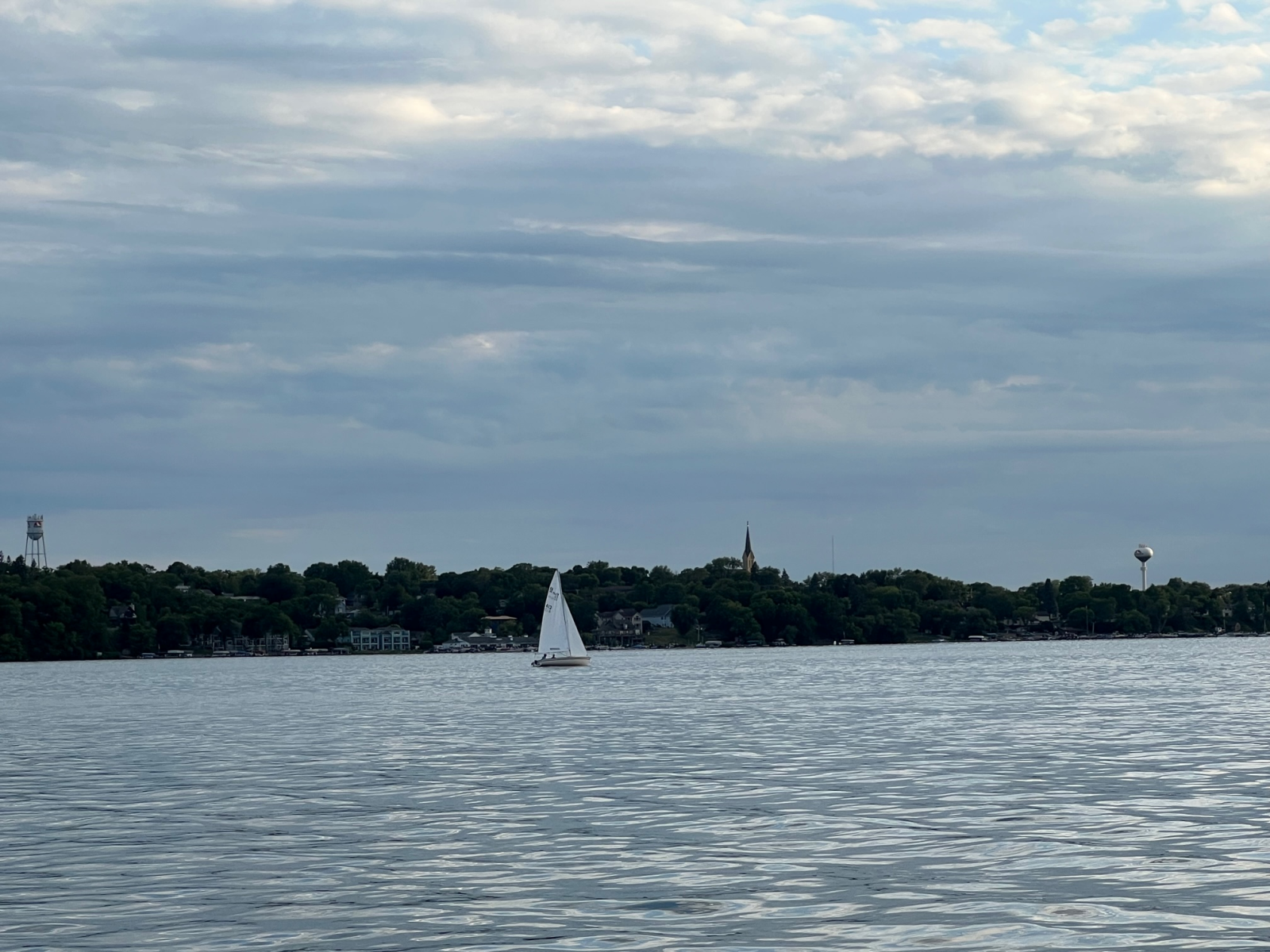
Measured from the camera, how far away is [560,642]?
551 ft

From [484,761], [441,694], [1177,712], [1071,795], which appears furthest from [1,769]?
[441,694]

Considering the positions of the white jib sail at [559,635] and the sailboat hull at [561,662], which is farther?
the sailboat hull at [561,662]

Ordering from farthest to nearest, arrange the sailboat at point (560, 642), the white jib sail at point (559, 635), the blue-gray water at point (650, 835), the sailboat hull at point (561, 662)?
the sailboat hull at point (561, 662), the sailboat at point (560, 642), the white jib sail at point (559, 635), the blue-gray water at point (650, 835)

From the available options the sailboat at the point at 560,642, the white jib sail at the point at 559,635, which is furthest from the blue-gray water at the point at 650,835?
the sailboat at the point at 560,642

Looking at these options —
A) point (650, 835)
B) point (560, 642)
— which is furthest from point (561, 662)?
point (650, 835)

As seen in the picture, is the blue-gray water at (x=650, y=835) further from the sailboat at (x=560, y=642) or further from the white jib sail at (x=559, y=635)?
the sailboat at (x=560, y=642)

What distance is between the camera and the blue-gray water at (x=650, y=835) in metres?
21.3

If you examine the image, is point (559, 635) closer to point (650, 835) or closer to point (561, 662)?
point (561, 662)

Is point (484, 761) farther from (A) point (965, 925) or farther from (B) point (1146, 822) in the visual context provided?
(A) point (965, 925)

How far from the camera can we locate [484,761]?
48.4 meters

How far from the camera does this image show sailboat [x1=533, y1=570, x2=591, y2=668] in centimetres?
16412

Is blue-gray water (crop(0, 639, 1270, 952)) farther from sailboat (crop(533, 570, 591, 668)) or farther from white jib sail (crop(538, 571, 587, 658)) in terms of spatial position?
sailboat (crop(533, 570, 591, 668))

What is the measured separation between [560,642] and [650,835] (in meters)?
138

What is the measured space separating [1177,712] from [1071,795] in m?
37.7
